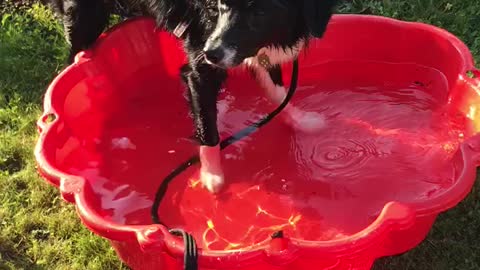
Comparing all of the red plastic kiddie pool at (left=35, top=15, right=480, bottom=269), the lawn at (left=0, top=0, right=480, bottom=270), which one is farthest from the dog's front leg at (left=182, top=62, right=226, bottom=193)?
the lawn at (left=0, top=0, right=480, bottom=270)

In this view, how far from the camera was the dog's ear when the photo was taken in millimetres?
2543

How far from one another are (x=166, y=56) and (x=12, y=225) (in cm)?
128

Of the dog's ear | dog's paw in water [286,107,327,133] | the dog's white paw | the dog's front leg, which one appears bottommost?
dog's paw in water [286,107,327,133]

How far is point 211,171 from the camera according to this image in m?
3.04

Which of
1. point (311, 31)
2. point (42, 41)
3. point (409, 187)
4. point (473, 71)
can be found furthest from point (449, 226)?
point (42, 41)

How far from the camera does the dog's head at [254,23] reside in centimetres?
242

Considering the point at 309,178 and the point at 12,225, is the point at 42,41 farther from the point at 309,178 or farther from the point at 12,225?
the point at 309,178

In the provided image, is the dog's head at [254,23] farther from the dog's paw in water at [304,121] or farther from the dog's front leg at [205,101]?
the dog's paw in water at [304,121]

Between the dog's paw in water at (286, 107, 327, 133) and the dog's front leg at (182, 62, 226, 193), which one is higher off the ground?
the dog's front leg at (182, 62, 226, 193)

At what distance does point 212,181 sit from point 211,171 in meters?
0.05

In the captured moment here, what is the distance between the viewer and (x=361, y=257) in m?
2.35

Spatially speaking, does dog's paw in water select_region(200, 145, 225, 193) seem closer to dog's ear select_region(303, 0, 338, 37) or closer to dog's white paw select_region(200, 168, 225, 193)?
dog's white paw select_region(200, 168, 225, 193)

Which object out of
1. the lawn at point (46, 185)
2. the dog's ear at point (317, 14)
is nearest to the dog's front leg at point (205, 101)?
the dog's ear at point (317, 14)

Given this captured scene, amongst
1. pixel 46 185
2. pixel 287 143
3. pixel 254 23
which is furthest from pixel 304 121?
pixel 46 185
